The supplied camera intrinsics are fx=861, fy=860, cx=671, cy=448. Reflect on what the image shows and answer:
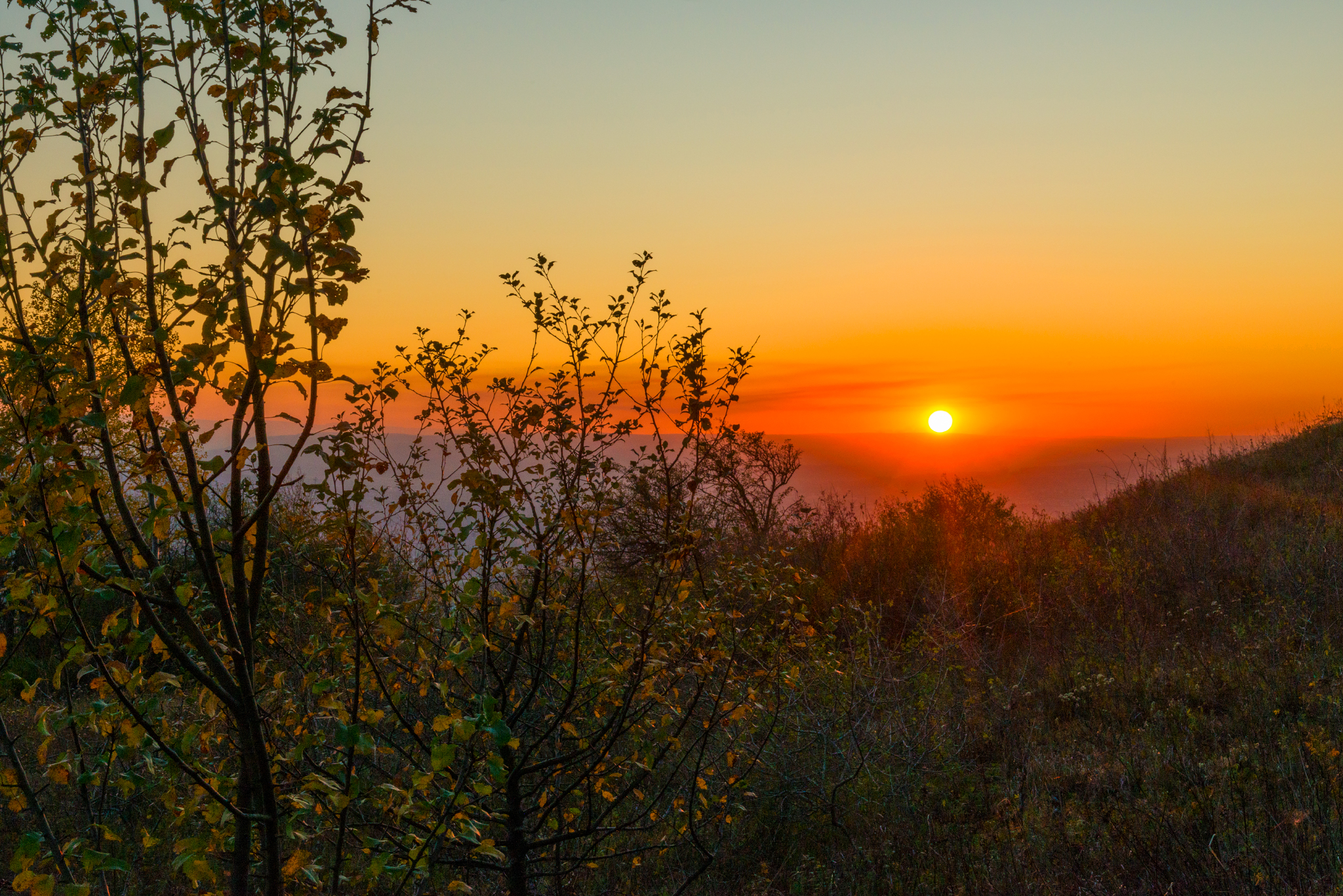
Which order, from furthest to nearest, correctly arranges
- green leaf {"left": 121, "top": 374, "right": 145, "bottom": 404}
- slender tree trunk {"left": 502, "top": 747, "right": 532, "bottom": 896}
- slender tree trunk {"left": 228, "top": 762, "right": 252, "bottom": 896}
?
slender tree trunk {"left": 502, "top": 747, "right": 532, "bottom": 896}
slender tree trunk {"left": 228, "top": 762, "right": 252, "bottom": 896}
green leaf {"left": 121, "top": 374, "right": 145, "bottom": 404}

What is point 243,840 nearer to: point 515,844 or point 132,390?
point 132,390

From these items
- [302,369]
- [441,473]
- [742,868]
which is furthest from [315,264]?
[742,868]

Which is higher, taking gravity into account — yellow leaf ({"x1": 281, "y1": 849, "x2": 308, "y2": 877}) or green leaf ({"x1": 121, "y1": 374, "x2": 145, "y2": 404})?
green leaf ({"x1": 121, "y1": 374, "x2": 145, "y2": 404})

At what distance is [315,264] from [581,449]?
6.73 ft

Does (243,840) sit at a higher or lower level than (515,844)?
higher

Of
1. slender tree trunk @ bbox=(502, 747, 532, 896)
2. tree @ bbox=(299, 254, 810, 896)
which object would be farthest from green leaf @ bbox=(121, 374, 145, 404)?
slender tree trunk @ bbox=(502, 747, 532, 896)

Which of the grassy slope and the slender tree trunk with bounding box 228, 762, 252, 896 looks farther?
the grassy slope

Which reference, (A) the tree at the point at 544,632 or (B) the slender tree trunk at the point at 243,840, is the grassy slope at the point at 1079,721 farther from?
(B) the slender tree trunk at the point at 243,840

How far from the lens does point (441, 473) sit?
4438 mm

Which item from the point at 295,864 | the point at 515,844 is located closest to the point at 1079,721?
the point at 515,844

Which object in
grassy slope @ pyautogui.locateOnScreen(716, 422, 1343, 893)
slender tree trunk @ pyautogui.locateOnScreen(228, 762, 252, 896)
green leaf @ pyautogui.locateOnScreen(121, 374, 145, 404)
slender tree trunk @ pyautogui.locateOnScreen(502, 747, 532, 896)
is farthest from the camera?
grassy slope @ pyautogui.locateOnScreen(716, 422, 1343, 893)

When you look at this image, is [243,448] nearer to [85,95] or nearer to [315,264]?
[315,264]

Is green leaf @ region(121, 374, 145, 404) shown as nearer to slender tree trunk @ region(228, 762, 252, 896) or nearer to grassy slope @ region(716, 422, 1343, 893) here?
slender tree trunk @ region(228, 762, 252, 896)

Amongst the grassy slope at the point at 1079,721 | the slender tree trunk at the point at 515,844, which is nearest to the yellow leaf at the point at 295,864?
the slender tree trunk at the point at 515,844
